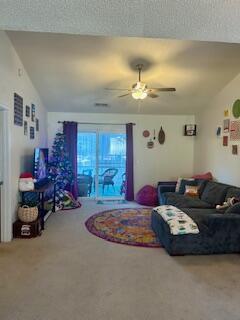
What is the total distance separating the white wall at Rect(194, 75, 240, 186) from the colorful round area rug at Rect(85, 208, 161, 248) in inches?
72.2

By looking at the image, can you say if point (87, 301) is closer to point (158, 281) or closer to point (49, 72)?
point (158, 281)

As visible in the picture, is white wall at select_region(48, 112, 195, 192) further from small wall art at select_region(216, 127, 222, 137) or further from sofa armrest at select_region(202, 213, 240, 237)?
sofa armrest at select_region(202, 213, 240, 237)

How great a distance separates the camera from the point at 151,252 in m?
3.71

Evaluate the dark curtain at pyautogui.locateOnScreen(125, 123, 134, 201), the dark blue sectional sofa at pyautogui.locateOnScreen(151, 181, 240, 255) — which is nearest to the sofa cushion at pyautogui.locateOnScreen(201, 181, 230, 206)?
the dark blue sectional sofa at pyautogui.locateOnScreen(151, 181, 240, 255)

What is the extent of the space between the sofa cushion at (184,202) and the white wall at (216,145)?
78cm

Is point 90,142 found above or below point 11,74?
below

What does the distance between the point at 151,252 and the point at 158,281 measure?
31.9 inches

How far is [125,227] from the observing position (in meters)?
4.79

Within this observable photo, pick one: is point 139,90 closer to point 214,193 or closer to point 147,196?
point 214,193

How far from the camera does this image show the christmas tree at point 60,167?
6116mm

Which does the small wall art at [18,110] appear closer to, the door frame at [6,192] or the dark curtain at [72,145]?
the door frame at [6,192]

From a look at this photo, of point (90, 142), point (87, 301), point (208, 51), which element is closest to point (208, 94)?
point (208, 51)

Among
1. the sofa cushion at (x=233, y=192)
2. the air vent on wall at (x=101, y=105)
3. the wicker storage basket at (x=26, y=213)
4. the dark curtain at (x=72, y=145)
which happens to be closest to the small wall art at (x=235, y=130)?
the sofa cushion at (x=233, y=192)

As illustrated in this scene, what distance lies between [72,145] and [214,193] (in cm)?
364
